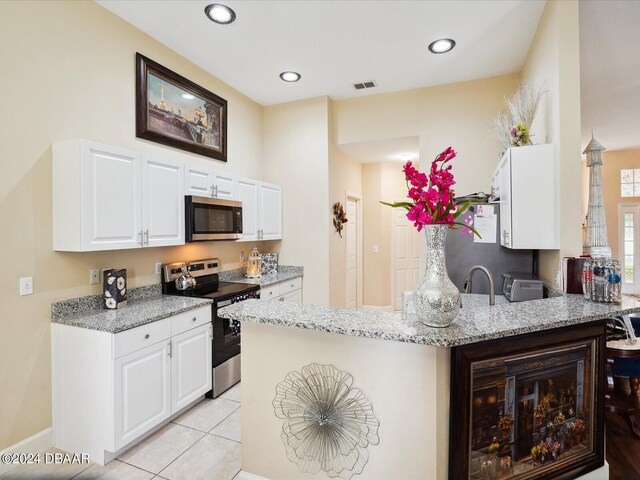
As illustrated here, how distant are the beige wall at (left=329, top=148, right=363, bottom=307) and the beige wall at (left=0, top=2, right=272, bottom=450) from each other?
242cm

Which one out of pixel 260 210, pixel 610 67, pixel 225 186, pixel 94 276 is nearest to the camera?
pixel 94 276

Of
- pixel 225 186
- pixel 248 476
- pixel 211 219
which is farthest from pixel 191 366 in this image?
pixel 225 186

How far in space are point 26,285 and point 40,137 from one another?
3.25ft

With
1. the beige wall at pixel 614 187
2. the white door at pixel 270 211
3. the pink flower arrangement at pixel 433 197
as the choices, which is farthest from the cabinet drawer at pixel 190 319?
the beige wall at pixel 614 187

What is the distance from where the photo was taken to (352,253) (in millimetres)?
5848

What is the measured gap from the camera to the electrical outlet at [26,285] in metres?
2.12

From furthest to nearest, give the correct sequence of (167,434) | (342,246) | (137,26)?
(342,246) < (137,26) < (167,434)

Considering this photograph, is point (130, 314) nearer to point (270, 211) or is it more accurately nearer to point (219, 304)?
point (219, 304)

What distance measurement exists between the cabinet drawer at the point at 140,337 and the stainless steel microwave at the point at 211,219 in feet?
2.94

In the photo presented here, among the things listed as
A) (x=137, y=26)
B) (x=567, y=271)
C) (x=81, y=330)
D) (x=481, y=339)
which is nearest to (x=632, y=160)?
(x=567, y=271)

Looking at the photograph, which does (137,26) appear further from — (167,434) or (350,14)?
(167,434)

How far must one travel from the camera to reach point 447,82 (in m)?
3.92

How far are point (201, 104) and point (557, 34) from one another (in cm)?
320

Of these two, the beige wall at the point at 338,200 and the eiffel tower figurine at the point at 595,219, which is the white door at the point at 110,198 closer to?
the beige wall at the point at 338,200
